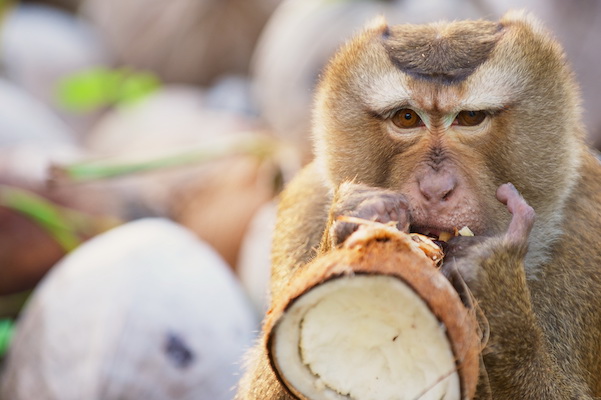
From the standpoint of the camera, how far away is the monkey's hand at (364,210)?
1529mm

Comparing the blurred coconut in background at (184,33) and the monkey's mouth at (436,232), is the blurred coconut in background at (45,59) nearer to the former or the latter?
the blurred coconut in background at (184,33)

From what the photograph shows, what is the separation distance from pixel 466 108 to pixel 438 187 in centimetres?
21

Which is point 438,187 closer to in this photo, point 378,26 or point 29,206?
point 378,26

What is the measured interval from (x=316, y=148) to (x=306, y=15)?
7.64 feet

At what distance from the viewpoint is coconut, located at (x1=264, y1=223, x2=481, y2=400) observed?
140cm

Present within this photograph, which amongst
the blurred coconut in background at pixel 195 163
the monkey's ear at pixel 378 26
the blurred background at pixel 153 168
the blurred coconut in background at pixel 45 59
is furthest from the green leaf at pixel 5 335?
the blurred coconut in background at pixel 45 59

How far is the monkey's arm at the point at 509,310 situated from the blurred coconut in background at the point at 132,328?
1.29 meters

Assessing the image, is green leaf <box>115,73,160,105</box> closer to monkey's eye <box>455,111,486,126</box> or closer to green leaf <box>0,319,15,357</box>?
green leaf <box>0,319,15,357</box>

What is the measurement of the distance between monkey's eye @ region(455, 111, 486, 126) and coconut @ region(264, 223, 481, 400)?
378 millimetres

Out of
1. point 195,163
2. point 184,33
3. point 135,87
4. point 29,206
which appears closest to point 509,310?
point 29,206

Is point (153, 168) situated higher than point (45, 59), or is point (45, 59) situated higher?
point (153, 168)

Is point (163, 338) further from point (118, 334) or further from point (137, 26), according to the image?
point (137, 26)

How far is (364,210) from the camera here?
1573 millimetres

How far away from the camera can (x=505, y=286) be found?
1627 millimetres
